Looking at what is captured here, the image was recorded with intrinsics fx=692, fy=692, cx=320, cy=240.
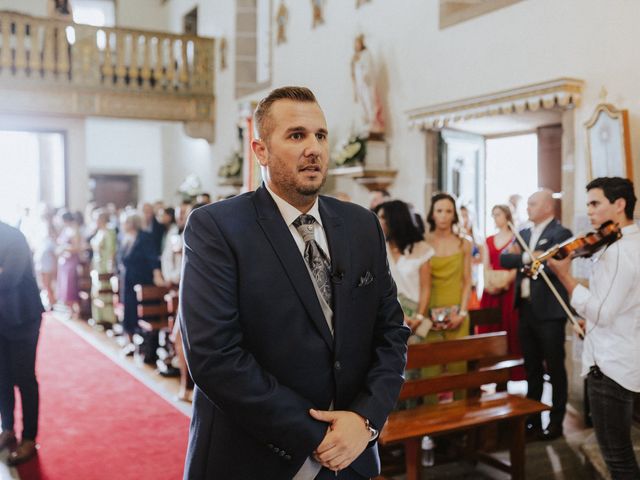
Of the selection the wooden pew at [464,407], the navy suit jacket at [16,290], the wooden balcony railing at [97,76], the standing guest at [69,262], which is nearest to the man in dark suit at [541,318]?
the wooden pew at [464,407]

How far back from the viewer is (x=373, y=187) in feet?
27.7

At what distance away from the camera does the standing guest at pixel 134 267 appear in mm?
7367

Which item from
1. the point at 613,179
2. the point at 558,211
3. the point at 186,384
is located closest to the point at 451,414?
the point at 613,179

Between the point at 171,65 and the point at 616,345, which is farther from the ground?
the point at 171,65

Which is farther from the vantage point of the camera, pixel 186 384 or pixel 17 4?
pixel 17 4

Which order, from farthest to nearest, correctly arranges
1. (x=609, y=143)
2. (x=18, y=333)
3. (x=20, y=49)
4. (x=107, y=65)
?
(x=107, y=65) → (x=20, y=49) → (x=609, y=143) → (x=18, y=333)

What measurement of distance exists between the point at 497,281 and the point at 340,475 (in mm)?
4226

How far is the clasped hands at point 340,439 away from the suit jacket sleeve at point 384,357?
0.04 meters

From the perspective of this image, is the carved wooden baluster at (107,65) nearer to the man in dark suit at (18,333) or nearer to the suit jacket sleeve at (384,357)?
the man in dark suit at (18,333)

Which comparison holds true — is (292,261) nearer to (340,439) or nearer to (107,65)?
(340,439)

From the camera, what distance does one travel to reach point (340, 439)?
1.76 metres

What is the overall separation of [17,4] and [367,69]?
10.6 meters

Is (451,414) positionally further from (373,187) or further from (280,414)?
(373,187)

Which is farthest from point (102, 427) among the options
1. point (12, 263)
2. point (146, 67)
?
point (146, 67)
